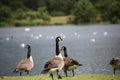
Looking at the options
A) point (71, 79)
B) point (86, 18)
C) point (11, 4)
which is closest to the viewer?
point (71, 79)

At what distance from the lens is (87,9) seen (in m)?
144

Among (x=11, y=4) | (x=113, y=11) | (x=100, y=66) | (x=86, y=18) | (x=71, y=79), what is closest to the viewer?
(x=71, y=79)

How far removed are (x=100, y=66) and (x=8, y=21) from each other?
123 meters

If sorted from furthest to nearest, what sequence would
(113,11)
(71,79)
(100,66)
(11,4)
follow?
(11,4)
(113,11)
(100,66)
(71,79)

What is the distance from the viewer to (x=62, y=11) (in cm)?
15525

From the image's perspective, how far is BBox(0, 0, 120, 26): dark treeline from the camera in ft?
463

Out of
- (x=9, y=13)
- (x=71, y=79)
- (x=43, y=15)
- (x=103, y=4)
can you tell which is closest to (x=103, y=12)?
(x=103, y=4)

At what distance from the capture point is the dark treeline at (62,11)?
463 feet

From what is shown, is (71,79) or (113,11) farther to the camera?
(113,11)

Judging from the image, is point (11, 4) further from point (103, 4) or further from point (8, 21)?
point (103, 4)

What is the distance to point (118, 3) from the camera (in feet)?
466

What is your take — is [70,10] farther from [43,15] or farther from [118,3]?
[118,3]

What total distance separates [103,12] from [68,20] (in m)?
11.5

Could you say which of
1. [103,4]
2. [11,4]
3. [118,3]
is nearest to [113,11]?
[118,3]
